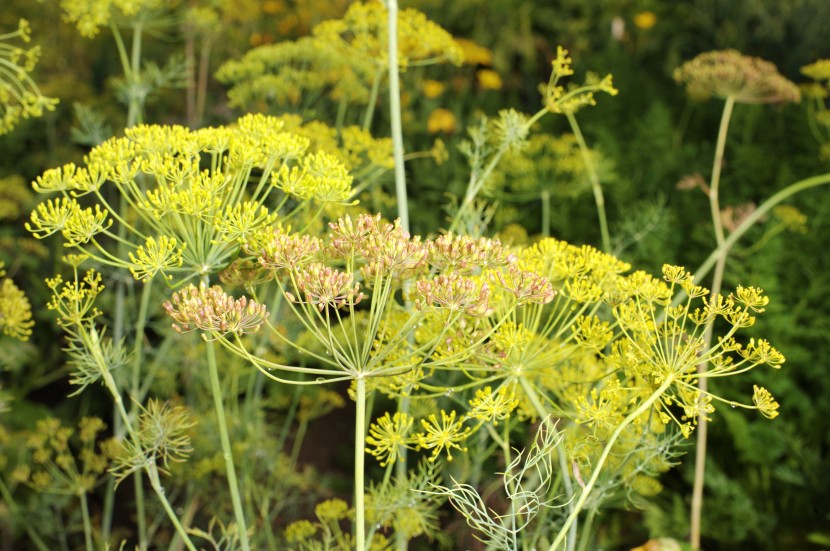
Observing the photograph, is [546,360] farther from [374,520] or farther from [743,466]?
[743,466]

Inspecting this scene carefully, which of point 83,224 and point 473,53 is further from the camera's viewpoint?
point 473,53

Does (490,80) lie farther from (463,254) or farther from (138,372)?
(463,254)

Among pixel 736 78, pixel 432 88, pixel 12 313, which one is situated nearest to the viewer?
pixel 12 313

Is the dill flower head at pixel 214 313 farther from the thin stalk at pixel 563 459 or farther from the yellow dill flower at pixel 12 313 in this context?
the yellow dill flower at pixel 12 313

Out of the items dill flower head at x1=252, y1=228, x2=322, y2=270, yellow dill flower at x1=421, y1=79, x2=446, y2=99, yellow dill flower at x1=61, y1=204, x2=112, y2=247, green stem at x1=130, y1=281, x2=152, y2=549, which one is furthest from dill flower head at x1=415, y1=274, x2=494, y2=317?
yellow dill flower at x1=421, y1=79, x2=446, y2=99

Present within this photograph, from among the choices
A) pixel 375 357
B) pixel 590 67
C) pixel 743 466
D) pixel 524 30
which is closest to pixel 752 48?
pixel 590 67

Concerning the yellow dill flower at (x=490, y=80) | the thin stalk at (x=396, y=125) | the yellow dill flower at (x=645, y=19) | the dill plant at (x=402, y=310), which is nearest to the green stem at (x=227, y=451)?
the dill plant at (x=402, y=310)

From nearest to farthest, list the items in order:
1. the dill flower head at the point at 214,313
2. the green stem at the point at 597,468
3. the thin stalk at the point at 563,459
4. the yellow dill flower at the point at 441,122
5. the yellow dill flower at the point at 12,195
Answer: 1. the green stem at the point at 597,468
2. the dill flower head at the point at 214,313
3. the thin stalk at the point at 563,459
4. the yellow dill flower at the point at 12,195
5. the yellow dill flower at the point at 441,122

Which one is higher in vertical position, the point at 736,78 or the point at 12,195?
the point at 736,78

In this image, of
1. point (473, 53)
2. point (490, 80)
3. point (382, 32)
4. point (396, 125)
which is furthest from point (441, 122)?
point (396, 125)

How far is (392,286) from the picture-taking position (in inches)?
62.0

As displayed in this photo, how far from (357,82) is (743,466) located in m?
1.89

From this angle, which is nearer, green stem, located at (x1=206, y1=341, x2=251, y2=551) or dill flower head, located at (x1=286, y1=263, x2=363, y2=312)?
dill flower head, located at (x1=286, y1=263, x2=363, y2=312)

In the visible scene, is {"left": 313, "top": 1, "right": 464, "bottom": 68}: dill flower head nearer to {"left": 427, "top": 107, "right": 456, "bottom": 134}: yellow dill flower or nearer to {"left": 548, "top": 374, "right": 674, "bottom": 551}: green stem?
{"left": 548, "top": 374, "right": 674, "bottom": 551}: green stem
